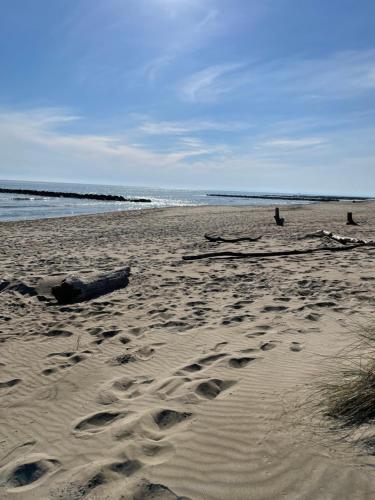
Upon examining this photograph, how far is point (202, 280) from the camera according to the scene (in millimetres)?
8266

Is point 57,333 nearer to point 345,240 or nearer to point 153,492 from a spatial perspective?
point 153,492

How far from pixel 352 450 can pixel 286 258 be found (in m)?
7.97

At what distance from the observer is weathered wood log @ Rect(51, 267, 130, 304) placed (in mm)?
7176

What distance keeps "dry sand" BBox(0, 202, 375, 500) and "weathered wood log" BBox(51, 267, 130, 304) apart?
0.27 m

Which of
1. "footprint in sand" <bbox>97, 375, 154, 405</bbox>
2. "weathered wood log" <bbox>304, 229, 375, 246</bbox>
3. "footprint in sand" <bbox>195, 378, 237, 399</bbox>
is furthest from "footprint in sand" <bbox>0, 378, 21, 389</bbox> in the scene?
"weathered wood log" <bbox>304, 229, 375, 246</bbox>

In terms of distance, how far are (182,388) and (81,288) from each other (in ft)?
13.1

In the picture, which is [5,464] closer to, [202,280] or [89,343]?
[89,343]

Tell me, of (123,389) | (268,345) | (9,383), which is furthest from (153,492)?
(268,345)

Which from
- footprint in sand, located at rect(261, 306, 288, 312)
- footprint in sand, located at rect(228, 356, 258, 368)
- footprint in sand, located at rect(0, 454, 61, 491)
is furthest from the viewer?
footprint in sand, located at rect(261, 306, 288, 312)

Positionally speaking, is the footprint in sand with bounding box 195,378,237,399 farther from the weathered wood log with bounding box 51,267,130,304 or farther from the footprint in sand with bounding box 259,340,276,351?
the weathered wood log with bounding box 51,267,130,304

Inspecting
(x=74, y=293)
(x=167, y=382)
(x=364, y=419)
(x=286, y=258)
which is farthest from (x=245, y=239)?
(x=364, y=419)

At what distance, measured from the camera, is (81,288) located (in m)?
7.25

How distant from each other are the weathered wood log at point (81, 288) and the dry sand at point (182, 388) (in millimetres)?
274

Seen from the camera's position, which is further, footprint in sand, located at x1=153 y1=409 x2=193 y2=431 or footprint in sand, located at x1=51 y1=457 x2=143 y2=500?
footprint in sand, located at x1=153 y1=409 x2=193 y2=431
